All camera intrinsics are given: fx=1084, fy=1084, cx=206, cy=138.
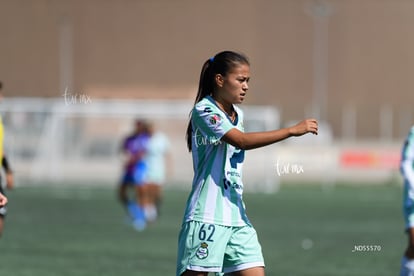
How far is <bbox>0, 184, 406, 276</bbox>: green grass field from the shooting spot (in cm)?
1277

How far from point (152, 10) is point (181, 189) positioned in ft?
70.1

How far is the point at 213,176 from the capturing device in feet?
21.5

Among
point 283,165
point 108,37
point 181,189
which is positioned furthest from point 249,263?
point 108,37

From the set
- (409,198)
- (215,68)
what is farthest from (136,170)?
(215,68)

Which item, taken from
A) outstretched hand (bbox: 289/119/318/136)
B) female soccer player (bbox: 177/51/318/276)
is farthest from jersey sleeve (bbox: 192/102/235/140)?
outstretched hand (bbox: 289/119/318/136)

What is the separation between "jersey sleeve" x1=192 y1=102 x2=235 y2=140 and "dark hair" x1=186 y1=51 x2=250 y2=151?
12 cm

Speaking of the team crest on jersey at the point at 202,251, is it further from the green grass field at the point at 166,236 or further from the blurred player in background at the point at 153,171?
the blurred player in background at the point at 153,171

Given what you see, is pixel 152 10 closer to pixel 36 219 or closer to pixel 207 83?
pixel 36 219

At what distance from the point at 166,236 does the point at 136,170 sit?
11.5 ft

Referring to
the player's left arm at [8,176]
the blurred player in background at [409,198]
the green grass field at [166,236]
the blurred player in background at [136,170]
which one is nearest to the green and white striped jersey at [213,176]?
the blurred player in background at [409,198]

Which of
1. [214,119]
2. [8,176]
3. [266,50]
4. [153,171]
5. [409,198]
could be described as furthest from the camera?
[266,50]

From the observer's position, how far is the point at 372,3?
182 feet

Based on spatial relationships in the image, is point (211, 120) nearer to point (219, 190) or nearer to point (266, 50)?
point (219, 190)

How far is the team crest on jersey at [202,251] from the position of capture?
21.2 ft
